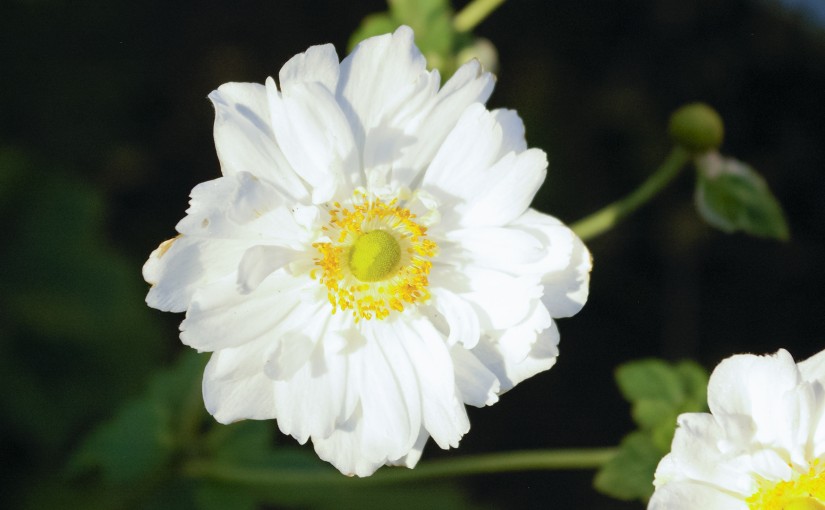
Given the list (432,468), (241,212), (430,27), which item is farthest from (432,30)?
(432,468)

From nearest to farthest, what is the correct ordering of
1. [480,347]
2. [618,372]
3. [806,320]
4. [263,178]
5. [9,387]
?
1. [263,178]
2. [480,347]
3. [618,372]
4. [9,387]
5. [806,320]

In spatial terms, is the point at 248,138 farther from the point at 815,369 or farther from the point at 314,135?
the point at 815,369

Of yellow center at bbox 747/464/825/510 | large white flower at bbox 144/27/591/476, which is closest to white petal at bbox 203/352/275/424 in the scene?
large white flower at bbox 144/27/591/476

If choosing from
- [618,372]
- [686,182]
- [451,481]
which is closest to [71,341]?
[451,481]

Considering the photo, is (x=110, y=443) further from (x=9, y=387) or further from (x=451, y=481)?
(x=451, y=481)

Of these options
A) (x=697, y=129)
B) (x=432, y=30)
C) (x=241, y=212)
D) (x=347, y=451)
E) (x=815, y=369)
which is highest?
(x=432, y=30)

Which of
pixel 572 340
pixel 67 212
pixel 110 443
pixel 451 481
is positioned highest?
pixel 67 212

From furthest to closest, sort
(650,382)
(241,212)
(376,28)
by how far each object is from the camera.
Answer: (376,28) < (650,382) < (241,212)
